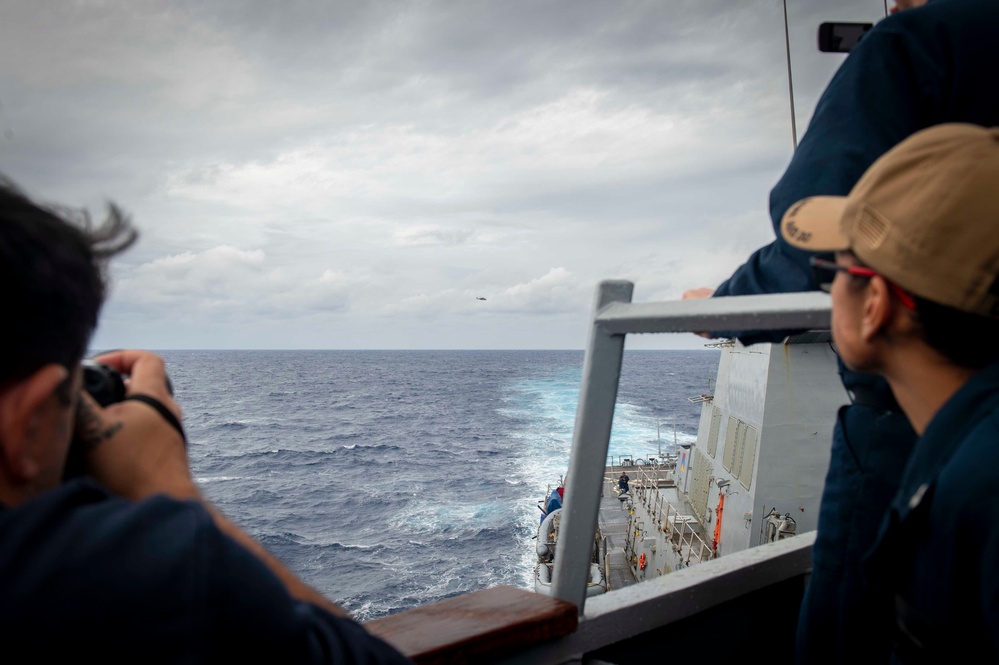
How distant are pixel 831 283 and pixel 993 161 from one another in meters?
0.34

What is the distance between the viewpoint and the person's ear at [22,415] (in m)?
0.66

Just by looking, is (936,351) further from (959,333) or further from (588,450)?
(588,450)

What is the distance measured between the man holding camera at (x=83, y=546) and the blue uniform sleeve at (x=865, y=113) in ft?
4.19

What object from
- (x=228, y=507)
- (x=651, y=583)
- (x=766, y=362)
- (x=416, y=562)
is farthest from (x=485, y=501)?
(x=651, y=583)

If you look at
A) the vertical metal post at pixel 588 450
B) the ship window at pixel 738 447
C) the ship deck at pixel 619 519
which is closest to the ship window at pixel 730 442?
the ship window at pixel 738 447

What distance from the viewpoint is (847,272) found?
1.12 metres

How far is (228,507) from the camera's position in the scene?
28.9 m

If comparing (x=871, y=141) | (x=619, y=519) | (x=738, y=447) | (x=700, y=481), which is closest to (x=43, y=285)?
(x=871, y=141)

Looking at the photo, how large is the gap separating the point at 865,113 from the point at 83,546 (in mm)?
1664

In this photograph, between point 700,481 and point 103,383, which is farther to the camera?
point 700,481

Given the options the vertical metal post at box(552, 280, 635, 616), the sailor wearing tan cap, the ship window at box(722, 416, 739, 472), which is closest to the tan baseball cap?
the sailor wearing tan cap

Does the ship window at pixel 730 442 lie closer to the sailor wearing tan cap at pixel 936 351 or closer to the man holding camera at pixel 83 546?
the sailor wearing tan cap at pixel 936 351

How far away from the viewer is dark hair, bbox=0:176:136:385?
0.66 m

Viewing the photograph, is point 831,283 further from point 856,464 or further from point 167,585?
point 167,585
